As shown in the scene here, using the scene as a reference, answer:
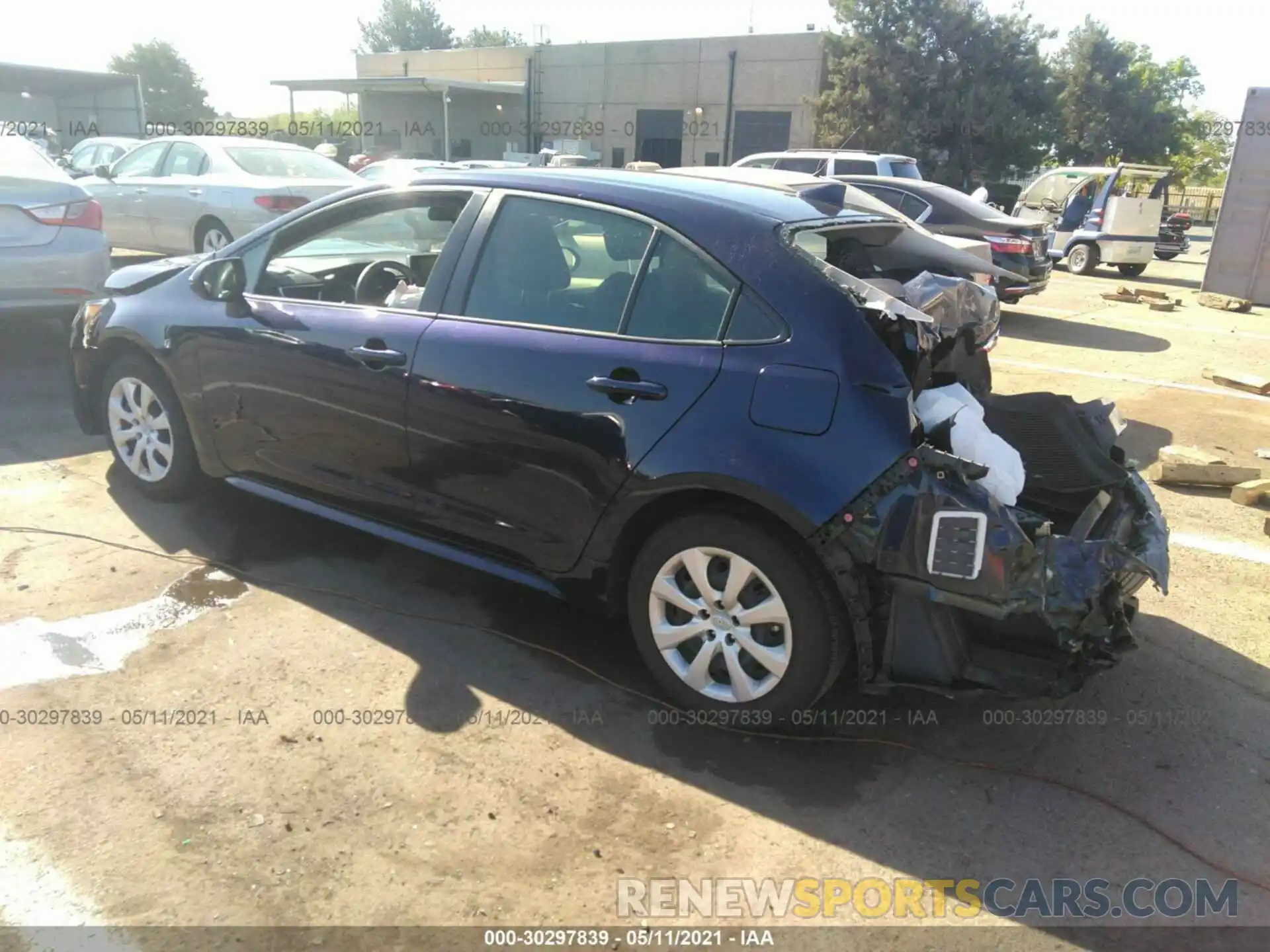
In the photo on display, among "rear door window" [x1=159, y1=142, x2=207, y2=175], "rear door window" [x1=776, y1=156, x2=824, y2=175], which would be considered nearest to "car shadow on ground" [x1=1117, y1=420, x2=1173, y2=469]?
"rear door window" [x1=159, y1=142, x2=207, y2=175]

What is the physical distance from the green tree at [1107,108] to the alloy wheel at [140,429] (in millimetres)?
38558

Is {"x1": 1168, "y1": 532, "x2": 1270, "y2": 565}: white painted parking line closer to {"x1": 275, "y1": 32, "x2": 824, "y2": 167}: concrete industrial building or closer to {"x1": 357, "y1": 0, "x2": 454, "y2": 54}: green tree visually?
{"x1": 275, "y1": 32, "x2": 824, "y2": 167}: concrete industrial building

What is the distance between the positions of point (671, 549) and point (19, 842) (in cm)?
198

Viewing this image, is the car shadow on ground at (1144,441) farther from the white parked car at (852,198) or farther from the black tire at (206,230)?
the black tire at (206,230)

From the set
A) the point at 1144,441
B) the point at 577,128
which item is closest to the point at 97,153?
the point at 1144,441

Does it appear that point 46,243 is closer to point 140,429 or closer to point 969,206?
point 140,429

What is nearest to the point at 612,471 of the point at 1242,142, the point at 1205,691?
the point at 1205,691

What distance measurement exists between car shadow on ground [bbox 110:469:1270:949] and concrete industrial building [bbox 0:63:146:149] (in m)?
22.1

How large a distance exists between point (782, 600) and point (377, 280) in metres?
2.55

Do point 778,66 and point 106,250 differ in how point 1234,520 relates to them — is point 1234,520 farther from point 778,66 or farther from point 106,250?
point 778,66

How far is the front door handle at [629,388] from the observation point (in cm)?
304

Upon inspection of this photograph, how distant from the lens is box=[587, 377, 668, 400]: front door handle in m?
3.04

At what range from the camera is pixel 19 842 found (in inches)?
100.0

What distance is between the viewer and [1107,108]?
37094 millimetres
